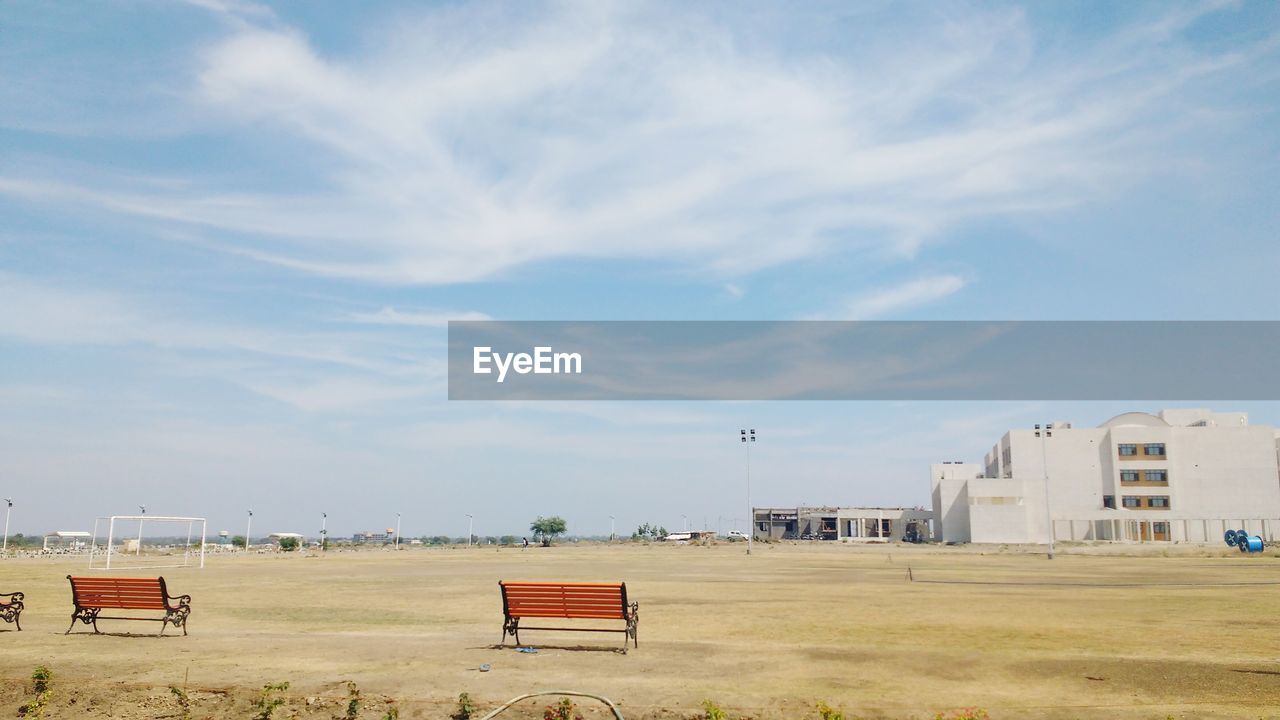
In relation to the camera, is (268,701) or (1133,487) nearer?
(268,701)

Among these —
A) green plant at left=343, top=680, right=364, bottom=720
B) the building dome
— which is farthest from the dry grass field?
the building dome

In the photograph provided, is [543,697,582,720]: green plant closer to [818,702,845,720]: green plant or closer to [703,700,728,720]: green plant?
[703,700,728,720]: green plant

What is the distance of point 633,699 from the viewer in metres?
11.1

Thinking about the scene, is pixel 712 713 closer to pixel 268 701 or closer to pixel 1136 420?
pixel 268 701

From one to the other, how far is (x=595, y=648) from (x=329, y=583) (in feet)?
76.4

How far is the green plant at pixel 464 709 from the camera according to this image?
10500 millimetres

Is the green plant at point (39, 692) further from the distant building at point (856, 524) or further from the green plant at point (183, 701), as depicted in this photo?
the distant building at point (856, 524)

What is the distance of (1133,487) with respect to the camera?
111 m

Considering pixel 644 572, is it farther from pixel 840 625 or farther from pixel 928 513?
pixel 928 513

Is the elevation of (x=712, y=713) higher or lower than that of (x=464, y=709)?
higher

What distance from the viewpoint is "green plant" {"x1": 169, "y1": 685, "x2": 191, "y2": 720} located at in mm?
10994

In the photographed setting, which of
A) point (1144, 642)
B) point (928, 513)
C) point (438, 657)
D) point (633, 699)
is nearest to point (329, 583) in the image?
point (438, 657)

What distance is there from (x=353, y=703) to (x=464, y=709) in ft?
5.09

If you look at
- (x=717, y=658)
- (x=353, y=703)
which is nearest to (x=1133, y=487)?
(x=717, y=658)
